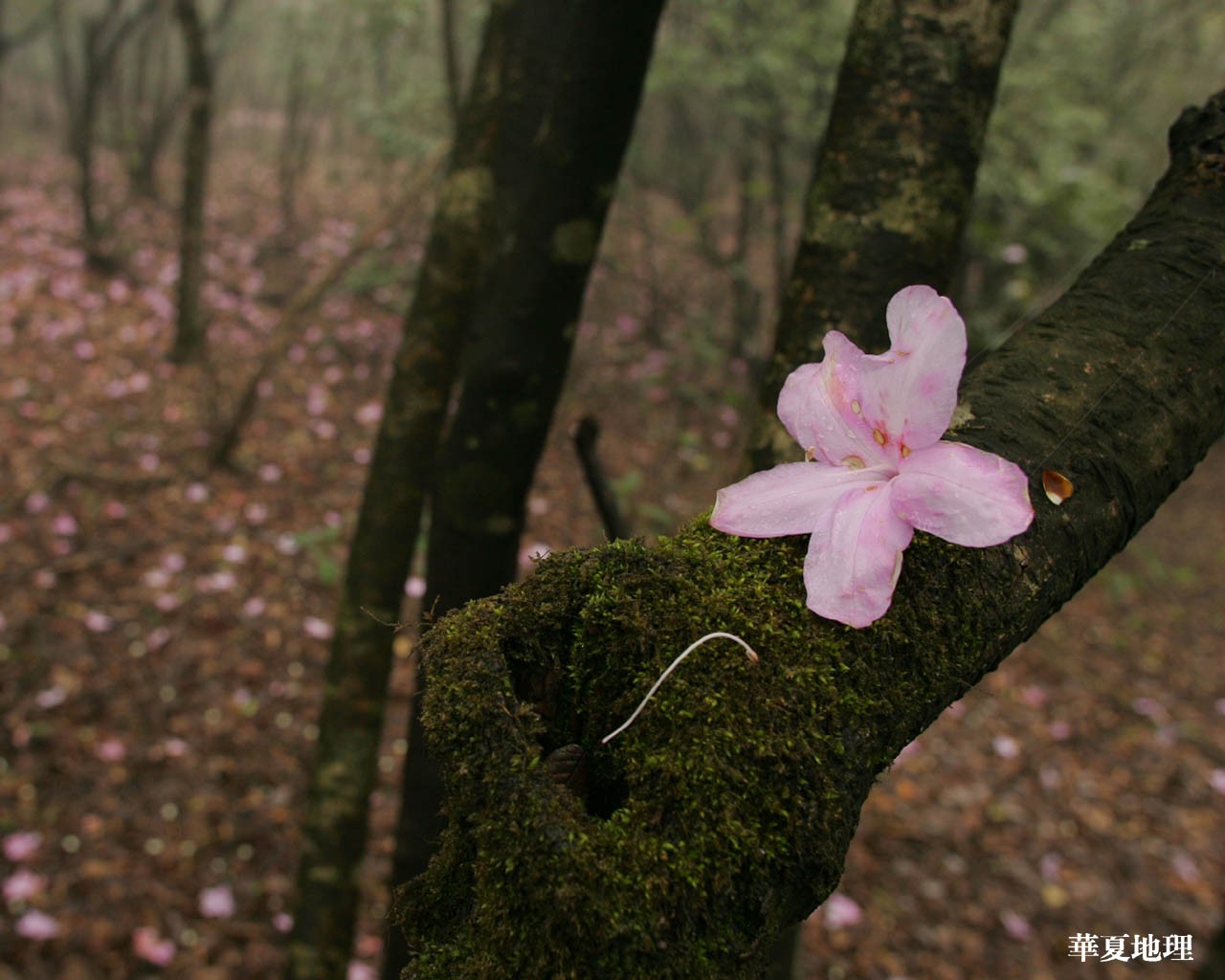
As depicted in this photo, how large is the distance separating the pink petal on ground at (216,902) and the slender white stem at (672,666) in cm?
318

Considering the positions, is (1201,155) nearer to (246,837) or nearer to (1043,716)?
(246,837)

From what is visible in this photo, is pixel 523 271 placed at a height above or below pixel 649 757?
above

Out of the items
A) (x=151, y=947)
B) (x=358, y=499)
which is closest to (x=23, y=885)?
(x=151, y=947)

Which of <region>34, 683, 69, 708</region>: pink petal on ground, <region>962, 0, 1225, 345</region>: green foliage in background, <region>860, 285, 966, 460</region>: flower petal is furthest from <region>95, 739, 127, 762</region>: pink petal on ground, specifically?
A: <region>962, 0, 1225, 345</region>: green foliage in background

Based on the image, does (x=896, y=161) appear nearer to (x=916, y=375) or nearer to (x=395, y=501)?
(x=916, y=375)

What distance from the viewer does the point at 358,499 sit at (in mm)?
5418

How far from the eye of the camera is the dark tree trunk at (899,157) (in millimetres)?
1396

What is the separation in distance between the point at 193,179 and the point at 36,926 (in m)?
4.49

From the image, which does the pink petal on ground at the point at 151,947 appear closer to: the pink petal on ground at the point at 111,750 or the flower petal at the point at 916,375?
the pink petal on ground at the point at 111,750

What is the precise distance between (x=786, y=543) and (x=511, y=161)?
1.54m

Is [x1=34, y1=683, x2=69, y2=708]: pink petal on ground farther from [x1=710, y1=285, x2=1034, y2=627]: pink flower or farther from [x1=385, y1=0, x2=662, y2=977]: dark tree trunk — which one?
[x1=710, y1=285, x2=1034, y2=627]: pink flower

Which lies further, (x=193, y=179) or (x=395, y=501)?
(x=193, y=179)

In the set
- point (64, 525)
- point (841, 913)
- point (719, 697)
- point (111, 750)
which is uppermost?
point (719, 697)

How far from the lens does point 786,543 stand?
2.59ft
